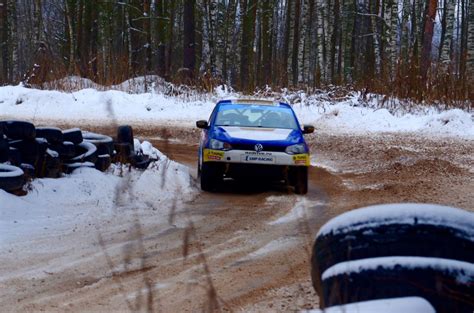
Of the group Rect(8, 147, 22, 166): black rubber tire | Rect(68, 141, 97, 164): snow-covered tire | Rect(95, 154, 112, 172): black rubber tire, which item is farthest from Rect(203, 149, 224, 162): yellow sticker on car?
Rect(8, 147, 22, 166): black rubber tire

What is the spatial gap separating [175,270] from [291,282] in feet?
3.21

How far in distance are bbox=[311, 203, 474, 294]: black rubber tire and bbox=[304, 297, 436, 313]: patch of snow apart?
0.26 meters

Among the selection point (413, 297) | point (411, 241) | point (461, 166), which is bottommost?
point (461, 166)

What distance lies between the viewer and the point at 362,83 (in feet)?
82.7

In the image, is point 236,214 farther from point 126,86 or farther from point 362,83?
point 126,86

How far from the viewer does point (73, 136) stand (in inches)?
413

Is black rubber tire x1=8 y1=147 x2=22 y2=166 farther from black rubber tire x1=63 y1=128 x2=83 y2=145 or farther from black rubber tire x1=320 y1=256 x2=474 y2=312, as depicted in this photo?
black rubber tire x1=320 y1=256 x2=474 y2=312

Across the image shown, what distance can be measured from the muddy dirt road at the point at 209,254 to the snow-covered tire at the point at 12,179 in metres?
1.23

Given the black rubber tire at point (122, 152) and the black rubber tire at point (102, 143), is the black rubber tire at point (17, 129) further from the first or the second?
the black rubber tire at point (122, 152)

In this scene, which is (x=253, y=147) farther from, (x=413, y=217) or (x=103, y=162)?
(x=413, y=217)

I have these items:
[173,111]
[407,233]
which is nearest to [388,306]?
[407,233]

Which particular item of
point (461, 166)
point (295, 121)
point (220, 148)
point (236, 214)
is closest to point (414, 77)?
point (461, 166)

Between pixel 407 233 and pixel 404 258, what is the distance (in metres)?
0.11

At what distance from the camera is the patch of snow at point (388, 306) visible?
2645 millimetres
